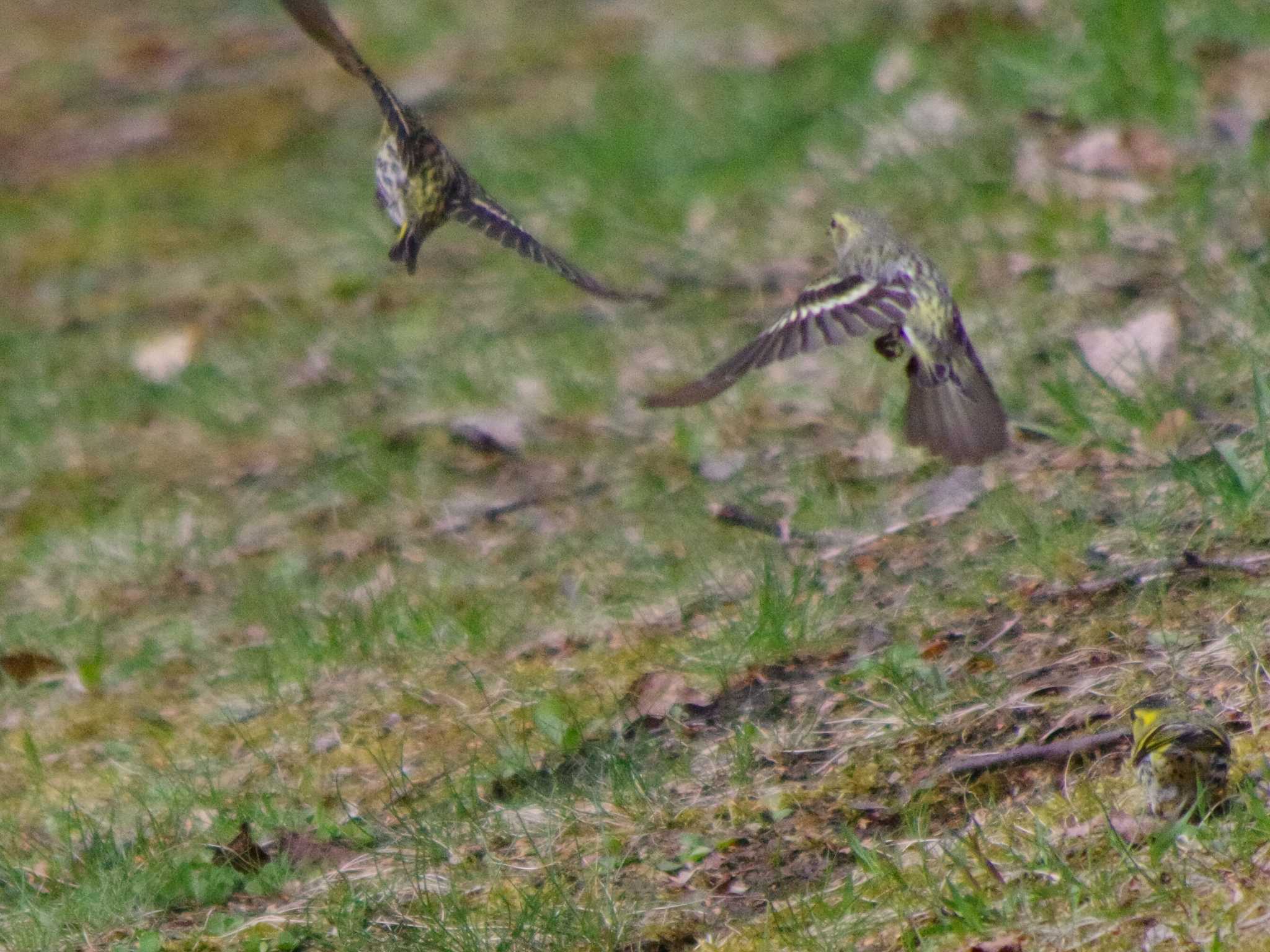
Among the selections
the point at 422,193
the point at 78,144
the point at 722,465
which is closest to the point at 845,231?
the point at 722,465

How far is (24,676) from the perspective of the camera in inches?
185

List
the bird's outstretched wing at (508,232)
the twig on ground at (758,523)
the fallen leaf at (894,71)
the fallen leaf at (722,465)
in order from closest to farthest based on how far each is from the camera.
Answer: the bird's outstretched wing at (508,232) → the twig on ground at (758,523) → the fallen leaf at (722,465) → the fallen leaf at (894,71)

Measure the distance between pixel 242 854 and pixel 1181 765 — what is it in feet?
6.07

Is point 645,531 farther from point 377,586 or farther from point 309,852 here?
point 309,852

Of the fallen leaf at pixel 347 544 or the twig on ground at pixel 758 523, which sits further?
the fallen leaf at pixel 347 544

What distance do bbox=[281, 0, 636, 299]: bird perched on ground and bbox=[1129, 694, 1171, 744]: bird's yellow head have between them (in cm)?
179

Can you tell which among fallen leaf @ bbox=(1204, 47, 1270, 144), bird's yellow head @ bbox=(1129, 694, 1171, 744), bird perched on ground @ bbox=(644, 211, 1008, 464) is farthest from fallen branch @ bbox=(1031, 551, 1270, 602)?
fallen leaf @ bbox=(1204, 47, 1270, 144)

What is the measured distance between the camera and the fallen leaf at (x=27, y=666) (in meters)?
4.71

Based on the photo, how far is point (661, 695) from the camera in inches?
150

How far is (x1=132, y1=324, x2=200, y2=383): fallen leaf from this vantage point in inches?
266

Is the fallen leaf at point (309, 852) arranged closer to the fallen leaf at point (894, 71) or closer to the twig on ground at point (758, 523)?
the twig on ground at point (758, 523)

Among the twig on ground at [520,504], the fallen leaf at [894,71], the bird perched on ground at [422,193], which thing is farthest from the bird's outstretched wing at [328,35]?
the fallen leaf at [894,71]

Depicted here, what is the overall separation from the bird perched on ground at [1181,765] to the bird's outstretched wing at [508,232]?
1818mm

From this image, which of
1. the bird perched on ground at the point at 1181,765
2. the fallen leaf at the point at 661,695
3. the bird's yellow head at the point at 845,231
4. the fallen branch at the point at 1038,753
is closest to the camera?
the bird perched on ground at the point at 1181,765
